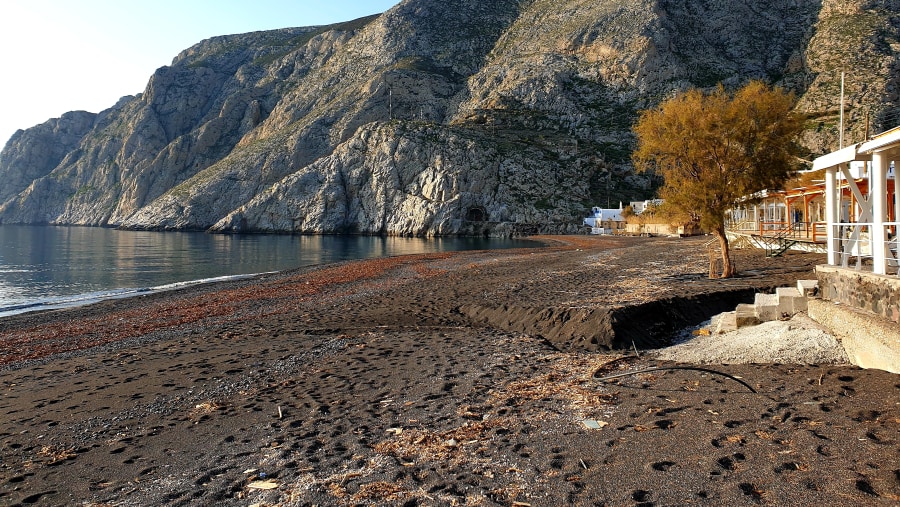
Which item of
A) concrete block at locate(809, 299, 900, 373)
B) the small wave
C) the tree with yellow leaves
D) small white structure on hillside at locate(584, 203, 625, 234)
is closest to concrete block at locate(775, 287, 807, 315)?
concrete block at locate(809, 299, 900, 373)

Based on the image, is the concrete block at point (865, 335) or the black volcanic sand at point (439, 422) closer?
the black volcanic sand at point (439, 422)

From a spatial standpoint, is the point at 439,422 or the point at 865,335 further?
the point at 865,335

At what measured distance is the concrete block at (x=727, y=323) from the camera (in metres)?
12.3

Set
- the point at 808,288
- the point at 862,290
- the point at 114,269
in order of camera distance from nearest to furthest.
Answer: the point at 862,290, the point at 808,288, the point at 114,269

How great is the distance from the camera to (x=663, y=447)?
18.9 ft

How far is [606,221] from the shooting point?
8694cm

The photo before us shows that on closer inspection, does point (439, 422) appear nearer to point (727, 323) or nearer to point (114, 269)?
point (727, 323)

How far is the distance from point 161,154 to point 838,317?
188 meters

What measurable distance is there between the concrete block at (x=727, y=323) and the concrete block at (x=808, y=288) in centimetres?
162

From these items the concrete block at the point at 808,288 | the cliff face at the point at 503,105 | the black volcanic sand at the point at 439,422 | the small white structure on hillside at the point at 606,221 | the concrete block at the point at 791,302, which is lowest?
the black volcanic sand at the point at 439,422

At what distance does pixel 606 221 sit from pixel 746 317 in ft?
257

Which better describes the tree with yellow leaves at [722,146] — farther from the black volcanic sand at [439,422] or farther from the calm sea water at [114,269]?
the calm sea water at [114,269]

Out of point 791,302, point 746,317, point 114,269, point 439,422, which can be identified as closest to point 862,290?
point 791,302

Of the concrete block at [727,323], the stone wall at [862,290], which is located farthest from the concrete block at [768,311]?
the stone wall at [862,290]
